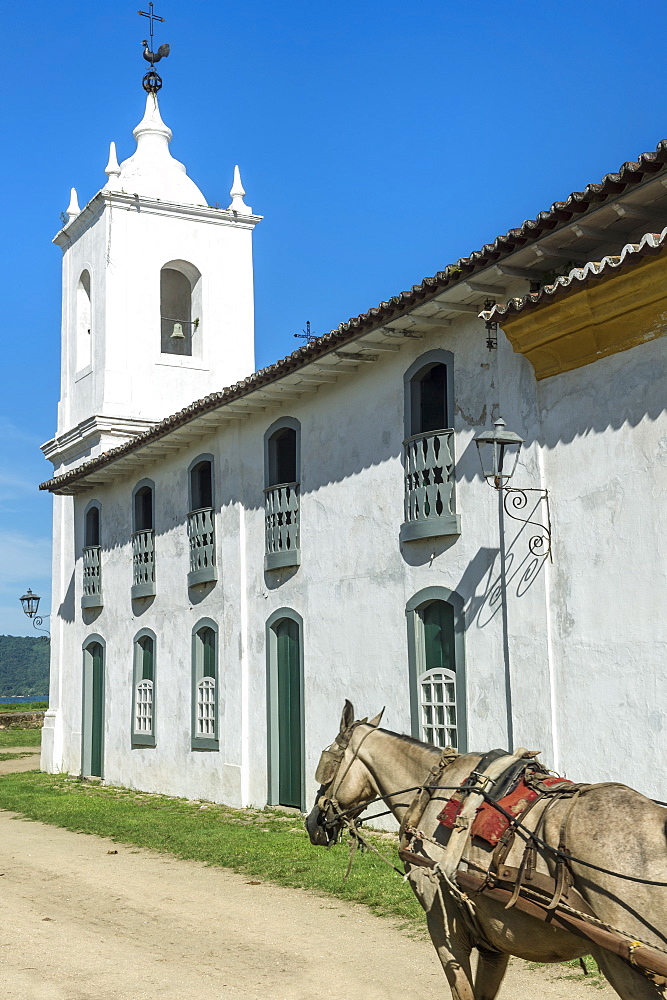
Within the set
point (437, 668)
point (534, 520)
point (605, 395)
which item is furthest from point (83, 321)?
point (605, 395)

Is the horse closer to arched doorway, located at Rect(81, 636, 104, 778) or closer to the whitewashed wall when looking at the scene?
the whitewashed wall

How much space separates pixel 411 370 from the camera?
12.6 meters

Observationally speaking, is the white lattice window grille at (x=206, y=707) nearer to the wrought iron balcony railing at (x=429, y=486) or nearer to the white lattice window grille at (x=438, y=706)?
the white lattice window grille at (x=438, y=706)

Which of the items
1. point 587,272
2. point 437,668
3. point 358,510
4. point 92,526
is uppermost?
point 587,272

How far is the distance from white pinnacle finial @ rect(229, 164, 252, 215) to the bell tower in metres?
0.02

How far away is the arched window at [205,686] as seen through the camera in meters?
17.2

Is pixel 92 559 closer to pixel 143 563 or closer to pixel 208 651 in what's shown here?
pixel 143 563

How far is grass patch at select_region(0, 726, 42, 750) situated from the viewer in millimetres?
31531

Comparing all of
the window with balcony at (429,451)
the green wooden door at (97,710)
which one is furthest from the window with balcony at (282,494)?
the green wooden door at (97,710)

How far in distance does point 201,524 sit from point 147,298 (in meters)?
7.61

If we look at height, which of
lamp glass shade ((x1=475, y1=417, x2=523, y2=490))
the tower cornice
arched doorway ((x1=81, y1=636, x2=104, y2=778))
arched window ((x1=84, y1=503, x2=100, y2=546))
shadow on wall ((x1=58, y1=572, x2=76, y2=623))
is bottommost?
arched doorway ((x1=81, y1=636, x2=104, y2=778))

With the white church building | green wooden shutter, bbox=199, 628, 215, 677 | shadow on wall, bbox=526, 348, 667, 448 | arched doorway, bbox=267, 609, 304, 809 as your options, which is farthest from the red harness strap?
green wooden shutter, bbox=199, 628, 215, 677

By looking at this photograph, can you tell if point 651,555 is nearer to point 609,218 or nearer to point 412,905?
point 609,218

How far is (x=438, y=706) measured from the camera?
11961 millimetres
